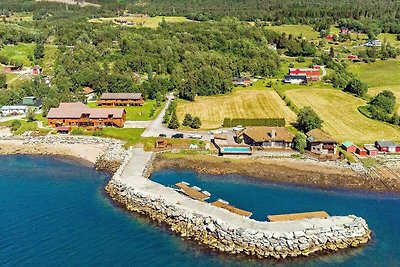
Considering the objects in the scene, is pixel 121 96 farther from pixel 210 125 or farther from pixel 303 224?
pixel 303 224

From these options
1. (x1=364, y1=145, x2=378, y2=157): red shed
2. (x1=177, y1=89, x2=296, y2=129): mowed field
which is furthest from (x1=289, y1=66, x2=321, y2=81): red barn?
(x1=364, y1=145, x2=378, y2=157): red shed

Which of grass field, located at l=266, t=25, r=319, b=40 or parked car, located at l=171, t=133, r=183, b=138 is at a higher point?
grass field, located at l=266, t=25, r=319, b=40

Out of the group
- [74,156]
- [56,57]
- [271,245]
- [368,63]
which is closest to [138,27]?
[56,57]

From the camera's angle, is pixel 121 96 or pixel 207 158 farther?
pixel 121 96

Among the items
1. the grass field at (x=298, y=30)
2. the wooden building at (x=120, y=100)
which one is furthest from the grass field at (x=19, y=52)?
the grass field at (x=298, y=30)

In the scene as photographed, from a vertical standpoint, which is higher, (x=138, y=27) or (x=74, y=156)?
(x=138, y=27)

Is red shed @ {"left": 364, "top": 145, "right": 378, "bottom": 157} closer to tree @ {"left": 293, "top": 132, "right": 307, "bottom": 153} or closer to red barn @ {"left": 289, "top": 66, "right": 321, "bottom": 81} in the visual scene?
tree @ {"left": 293, "top": 132, "right": 307, "bottom": 153}

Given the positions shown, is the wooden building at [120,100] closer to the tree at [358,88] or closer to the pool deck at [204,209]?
the pool deck at [204,209]

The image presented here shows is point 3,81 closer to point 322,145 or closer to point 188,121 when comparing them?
point 188,121
